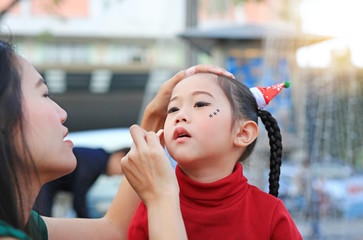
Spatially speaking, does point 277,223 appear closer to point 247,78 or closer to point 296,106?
point 247,78

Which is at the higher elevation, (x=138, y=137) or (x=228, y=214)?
(x=138, y=137)

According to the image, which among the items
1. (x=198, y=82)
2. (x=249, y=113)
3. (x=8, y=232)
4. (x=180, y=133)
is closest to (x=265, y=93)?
(x=249, y=113)

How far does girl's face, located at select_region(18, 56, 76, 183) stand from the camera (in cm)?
108

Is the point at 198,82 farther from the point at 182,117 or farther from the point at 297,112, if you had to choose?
the point at 297,112

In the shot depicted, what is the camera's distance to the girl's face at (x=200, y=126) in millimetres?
1233

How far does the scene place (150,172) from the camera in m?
1.09

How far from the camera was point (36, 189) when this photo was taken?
1.15 metres

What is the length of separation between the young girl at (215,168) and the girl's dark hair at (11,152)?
0.34 meters

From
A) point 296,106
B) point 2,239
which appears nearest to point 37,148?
point 2,239

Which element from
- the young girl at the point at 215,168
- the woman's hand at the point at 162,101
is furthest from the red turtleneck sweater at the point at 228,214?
the woman's hand at the point at 162,101

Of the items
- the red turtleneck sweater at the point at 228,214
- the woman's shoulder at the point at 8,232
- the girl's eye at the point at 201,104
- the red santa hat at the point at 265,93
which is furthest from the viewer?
the red santa hat at the point at 265,93

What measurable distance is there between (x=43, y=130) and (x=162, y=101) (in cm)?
51

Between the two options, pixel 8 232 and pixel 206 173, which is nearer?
pixel 8 232

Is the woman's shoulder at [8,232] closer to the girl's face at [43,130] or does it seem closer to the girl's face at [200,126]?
the girl's face at [43,130]
